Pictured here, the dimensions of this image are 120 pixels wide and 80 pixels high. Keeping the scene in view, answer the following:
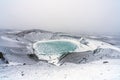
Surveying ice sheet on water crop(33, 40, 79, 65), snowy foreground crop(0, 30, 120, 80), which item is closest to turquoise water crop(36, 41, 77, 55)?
ice sheet on water crop(33, 40, 79, 65)

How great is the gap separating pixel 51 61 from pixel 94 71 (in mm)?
995

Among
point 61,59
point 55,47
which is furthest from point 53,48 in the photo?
point 61,59

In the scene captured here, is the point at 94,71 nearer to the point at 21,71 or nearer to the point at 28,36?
the point at 21,71

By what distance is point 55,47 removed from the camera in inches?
185

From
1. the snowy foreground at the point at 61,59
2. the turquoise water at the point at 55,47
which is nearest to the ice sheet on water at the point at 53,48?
the turquoise water at the point at 55,47

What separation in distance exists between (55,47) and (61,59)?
0.58 metres

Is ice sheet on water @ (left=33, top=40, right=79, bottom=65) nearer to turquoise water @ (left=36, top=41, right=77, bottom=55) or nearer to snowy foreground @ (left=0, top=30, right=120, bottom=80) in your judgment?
turquoise water @ (left=36, top=41, right=77, bottom=55)

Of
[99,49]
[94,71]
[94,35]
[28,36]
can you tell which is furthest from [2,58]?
[94,35]

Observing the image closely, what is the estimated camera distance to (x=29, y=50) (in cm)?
449

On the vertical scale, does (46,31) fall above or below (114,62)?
above

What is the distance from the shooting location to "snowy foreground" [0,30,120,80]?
3.36 metres

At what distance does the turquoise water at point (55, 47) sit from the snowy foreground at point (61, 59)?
17 cm

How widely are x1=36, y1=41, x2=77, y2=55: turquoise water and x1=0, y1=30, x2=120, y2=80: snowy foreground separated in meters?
0.17

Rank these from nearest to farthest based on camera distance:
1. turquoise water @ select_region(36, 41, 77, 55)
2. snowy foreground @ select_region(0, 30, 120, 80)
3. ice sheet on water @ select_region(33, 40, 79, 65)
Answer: snowy foreground @ select_region(0, 30, 120, 80)
ice sheet on water @ select_region(33, 40, 79, 65)
turquoise water @ select_region(36, 41, 77, 55)
